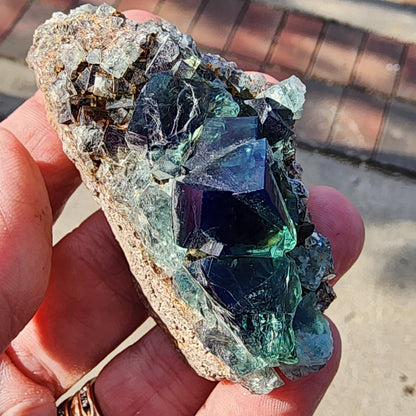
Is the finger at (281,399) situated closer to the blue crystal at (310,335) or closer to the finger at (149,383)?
the finger at (149,383)

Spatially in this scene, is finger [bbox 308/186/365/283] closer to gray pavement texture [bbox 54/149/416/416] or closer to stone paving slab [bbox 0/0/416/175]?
gray pavement texture [bbox 54/149/416/416]

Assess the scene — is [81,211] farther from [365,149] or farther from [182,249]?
[182,249]

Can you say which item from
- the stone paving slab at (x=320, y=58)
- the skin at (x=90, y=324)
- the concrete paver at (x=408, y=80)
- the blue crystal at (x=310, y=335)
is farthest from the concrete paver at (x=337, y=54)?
the blue crystal at (x=310, y=335)

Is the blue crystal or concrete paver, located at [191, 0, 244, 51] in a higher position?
the blue crystal

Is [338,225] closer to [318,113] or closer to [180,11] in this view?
[318,113]

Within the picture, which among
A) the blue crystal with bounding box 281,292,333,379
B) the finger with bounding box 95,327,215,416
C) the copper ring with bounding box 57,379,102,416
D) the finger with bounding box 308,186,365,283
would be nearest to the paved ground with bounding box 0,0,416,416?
the finger with bounding box 308,186,365,283

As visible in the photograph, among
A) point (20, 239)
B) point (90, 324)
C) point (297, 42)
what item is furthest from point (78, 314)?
point (297, 42)
